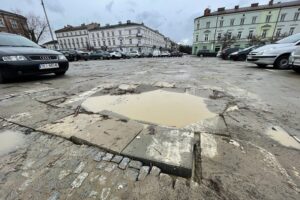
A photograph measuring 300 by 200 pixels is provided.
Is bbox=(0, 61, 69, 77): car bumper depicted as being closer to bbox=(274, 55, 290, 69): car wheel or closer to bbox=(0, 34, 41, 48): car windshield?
bbox=(0, 34, 41, 48): car windshield

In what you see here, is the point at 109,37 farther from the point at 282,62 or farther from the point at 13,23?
the point at 282,62

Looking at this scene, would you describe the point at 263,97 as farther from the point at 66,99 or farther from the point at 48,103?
the point at 48,103

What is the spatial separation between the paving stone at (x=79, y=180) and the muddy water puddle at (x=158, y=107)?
87 centimetres

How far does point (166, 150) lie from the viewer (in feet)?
3.81

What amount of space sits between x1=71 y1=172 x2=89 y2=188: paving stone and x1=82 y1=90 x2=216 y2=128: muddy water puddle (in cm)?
87

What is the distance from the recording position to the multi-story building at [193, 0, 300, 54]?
2983 centimetres

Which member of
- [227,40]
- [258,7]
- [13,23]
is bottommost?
[227,40]

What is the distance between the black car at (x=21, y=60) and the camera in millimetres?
3227

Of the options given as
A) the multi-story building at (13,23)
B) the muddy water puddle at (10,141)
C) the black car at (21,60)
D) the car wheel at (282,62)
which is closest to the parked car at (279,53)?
the car wheel at (282,62)

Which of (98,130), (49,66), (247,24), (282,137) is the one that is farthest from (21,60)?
(247,24)

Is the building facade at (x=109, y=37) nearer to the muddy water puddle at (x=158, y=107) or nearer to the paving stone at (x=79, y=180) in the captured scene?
the muddy water puddle at (x=158, y=107)

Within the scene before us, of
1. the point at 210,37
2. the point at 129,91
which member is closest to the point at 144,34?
the point at 210,37

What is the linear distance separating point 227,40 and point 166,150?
38.2 meters

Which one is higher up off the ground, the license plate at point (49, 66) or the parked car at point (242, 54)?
the license plate at point (49, 66)
